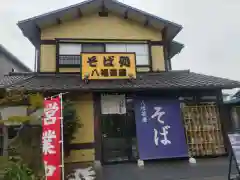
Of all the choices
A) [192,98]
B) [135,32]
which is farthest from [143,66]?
[192,98]

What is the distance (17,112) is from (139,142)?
4.49 m

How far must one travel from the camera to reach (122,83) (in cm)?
912

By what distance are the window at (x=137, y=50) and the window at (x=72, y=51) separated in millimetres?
714

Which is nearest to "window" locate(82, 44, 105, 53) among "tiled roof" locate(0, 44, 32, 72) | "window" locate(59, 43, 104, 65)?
"window" locate(59, 43, 104, 65)

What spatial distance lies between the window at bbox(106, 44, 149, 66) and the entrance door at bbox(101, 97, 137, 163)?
2.70 m

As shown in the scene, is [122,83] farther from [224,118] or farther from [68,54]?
[224,118]

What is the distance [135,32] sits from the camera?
35.9 ft

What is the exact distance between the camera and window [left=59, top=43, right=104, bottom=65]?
33.3 feet

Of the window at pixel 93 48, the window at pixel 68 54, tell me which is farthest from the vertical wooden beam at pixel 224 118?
the window at pixel 68 54

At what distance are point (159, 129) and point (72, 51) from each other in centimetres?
492

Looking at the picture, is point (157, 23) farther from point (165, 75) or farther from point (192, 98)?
point (192, 98)

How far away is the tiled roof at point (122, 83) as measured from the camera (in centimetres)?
840

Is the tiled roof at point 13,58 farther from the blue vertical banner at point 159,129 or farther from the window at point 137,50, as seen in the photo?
the blue vertical banner at point 159,129

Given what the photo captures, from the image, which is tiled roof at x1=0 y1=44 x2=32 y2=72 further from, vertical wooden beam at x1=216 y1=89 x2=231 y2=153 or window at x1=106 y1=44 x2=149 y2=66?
vertical wooden beam at x1=216 y1=89 x2=231 y2=153
